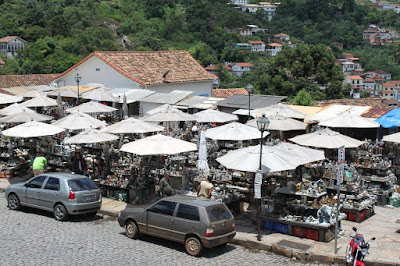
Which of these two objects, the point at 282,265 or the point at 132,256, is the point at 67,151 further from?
the point at 282,265

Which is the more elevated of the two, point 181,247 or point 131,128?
point 131,128

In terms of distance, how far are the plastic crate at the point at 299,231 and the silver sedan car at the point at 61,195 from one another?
5404 millimetres

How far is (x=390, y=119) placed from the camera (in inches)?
770

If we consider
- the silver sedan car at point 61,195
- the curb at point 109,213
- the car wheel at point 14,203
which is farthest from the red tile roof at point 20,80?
the curb at point 109,213

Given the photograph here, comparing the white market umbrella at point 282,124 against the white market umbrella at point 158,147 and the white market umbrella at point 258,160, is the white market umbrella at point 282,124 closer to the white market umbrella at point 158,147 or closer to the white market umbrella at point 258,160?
the white market umbrella at point 158,147

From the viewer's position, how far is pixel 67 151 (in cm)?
1883

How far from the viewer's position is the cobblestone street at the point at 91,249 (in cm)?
1072

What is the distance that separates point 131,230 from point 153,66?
2427 centimetres

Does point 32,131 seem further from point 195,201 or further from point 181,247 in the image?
point 195,201

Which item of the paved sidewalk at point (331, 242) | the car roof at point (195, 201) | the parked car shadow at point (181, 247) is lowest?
the parked car shadow at point (181, 247)

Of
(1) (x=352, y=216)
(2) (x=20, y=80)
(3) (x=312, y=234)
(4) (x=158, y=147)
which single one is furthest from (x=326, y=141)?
(2) (x=20, y=80)

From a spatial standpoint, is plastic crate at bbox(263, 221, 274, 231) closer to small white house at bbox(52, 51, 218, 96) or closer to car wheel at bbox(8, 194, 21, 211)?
car wheel at bbox(8, 194, 21, 211)

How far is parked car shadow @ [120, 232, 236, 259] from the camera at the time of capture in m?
11.4

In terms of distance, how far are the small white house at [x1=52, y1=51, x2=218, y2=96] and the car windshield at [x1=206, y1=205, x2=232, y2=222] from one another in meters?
20.9
